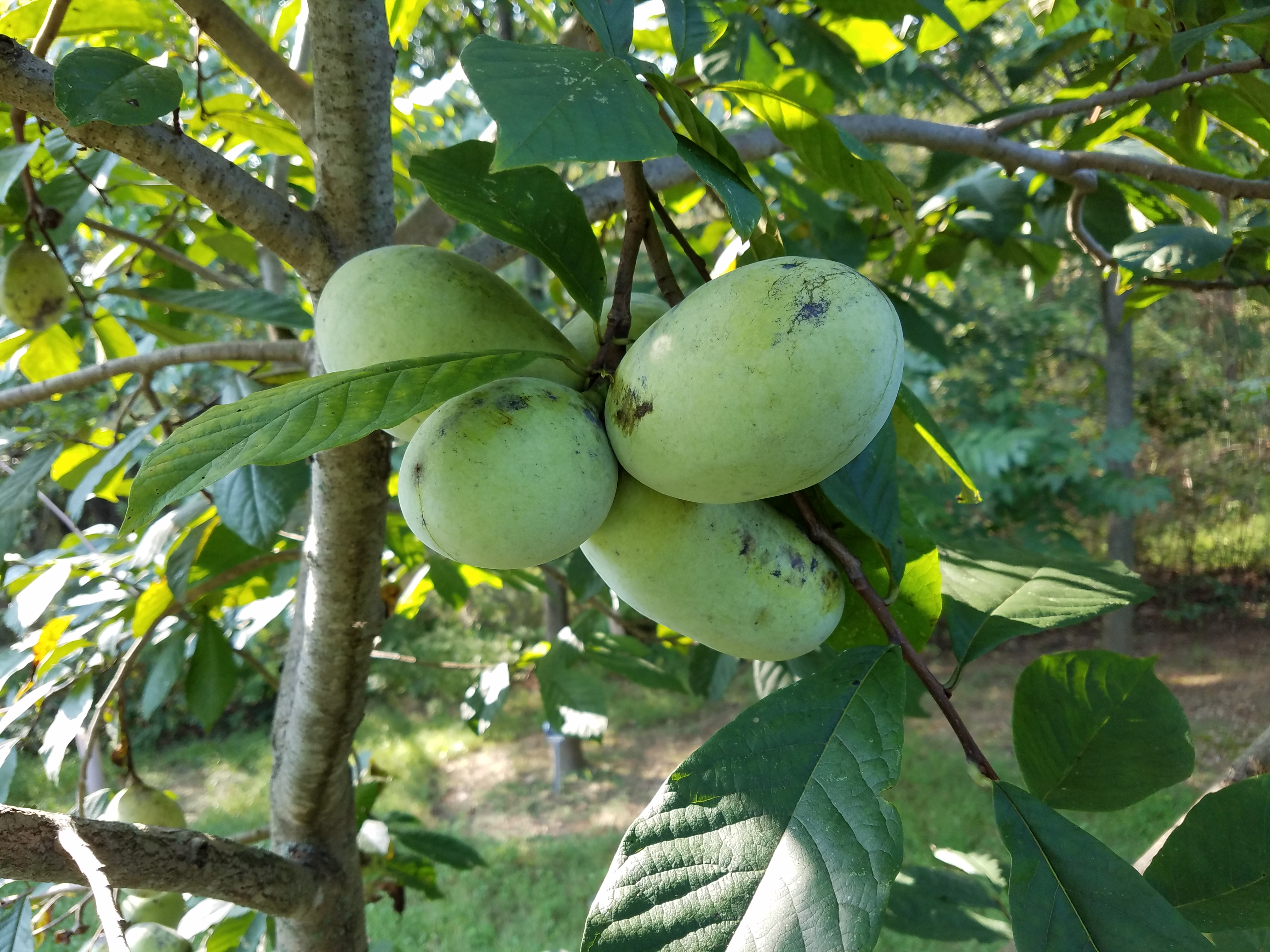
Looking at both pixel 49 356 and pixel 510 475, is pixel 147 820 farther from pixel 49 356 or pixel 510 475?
pixel 510 475

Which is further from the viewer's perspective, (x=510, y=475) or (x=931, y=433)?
(x=931, y=433)

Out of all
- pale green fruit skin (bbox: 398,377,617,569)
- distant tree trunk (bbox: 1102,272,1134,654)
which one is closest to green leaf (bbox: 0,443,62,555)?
pale green fruit skin (bbox: 398,377,617,569)

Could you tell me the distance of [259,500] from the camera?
1306 mm

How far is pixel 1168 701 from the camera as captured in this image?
35.5 inches

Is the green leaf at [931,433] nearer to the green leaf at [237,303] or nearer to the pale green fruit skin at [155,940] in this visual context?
the green leaf at [237,303]

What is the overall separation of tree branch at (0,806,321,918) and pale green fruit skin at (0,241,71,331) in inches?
48.8

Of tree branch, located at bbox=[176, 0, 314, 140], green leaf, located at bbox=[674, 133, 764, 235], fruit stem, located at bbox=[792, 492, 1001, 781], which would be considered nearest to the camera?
green leaf, located at bbox=[674, 133, 764, 235]

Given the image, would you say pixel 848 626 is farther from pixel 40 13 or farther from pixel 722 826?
pixel 40 13

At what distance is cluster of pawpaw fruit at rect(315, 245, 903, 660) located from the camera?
57 cm

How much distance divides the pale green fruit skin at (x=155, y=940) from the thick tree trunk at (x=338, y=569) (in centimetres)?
25

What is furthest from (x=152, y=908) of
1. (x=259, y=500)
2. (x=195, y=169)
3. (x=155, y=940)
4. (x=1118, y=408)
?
(x=1118, y=408)

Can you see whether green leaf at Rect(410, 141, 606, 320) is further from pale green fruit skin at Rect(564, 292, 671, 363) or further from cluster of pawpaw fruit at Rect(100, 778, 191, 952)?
cluster of pawpaw fruit at Rect(100, 778, 191, 952)

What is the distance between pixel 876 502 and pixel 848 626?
165mm

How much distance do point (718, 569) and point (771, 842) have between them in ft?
0.73
